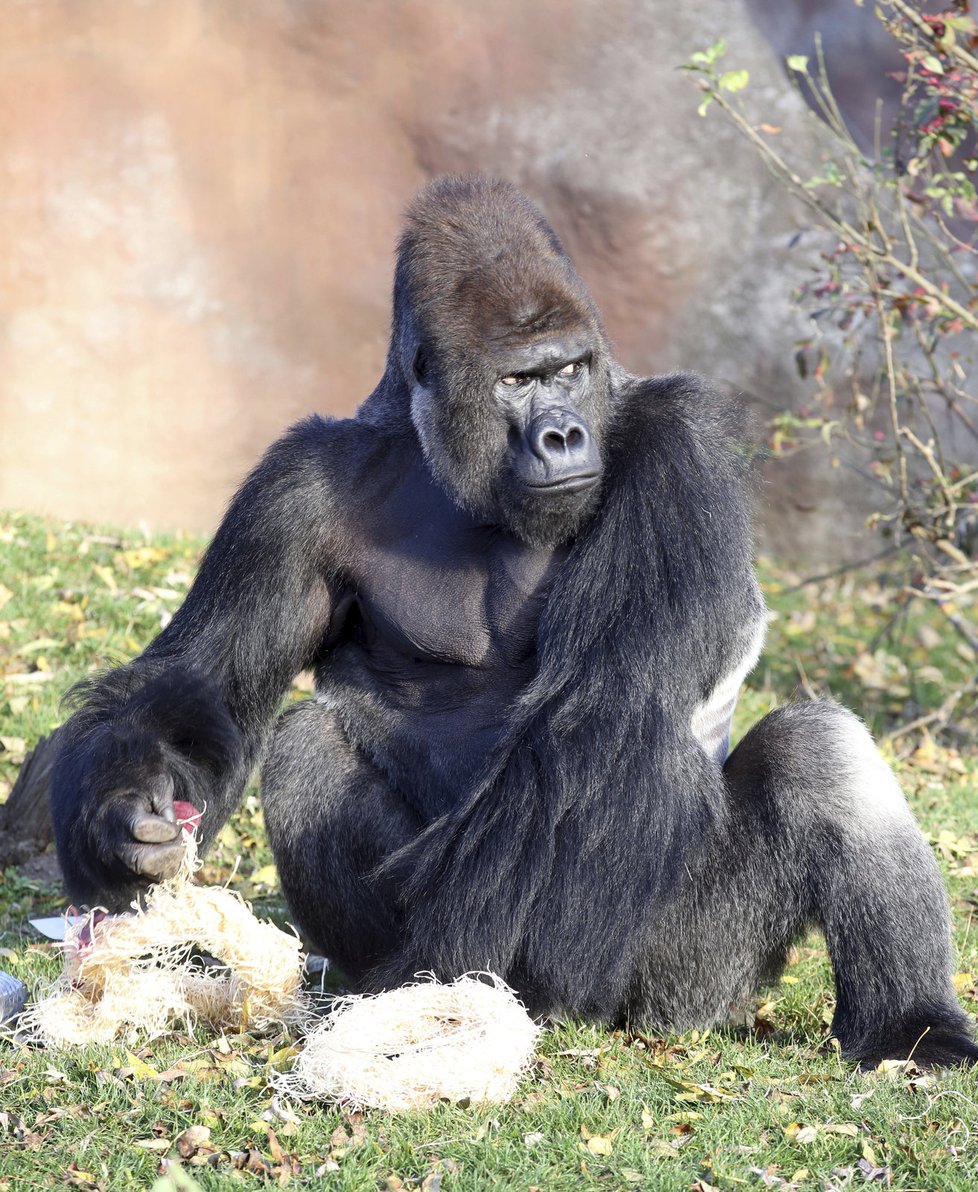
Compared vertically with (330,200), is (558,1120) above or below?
below

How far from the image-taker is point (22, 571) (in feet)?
21.3

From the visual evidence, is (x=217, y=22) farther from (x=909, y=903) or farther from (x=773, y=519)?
(x=909, y=903)

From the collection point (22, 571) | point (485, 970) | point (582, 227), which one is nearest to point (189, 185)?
point (582, 227)

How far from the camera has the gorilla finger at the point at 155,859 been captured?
315 centimetres

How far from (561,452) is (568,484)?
73 millimetres

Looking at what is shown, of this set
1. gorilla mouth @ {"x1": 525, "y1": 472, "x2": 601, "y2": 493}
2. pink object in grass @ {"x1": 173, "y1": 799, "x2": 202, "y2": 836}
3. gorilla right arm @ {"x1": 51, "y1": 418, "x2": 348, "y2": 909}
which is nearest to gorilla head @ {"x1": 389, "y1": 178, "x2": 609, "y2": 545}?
gorilla mouth @ {"x1": 525, "y1": 472, "x2": 601, "y2": 493}

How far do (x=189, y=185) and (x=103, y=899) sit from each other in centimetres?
667

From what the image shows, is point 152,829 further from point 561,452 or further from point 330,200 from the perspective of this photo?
point 330,200

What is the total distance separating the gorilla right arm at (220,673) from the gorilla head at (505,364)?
0.37 m

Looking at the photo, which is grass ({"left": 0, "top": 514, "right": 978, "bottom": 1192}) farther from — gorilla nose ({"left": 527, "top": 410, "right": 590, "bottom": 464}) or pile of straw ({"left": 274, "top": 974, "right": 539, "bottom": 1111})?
gorilla nose ({"left": 527, "top": 410, "right": 590, "bottom": 464})

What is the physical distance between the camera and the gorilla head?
10.5 ft

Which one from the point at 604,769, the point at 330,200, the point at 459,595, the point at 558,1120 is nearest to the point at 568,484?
the point at 459,595

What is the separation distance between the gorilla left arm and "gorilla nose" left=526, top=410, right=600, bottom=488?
0.53 feet

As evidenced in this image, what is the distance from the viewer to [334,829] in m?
3.57
